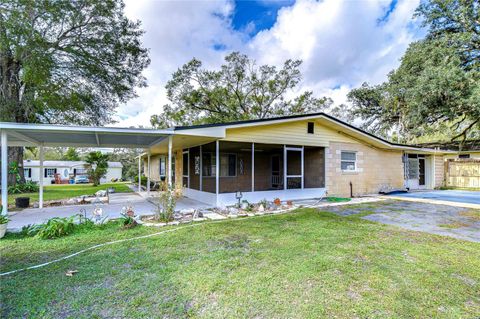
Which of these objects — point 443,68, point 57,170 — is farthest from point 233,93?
point 57,170

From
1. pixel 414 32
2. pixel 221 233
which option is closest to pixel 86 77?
pixel 221 233

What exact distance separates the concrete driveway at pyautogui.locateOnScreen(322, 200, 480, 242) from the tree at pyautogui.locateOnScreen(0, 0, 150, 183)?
14.2 metres

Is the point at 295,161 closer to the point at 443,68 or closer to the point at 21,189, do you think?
the point at 443,68

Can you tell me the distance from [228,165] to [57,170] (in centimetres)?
2767

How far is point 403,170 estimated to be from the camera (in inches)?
524

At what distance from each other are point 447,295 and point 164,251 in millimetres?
3863

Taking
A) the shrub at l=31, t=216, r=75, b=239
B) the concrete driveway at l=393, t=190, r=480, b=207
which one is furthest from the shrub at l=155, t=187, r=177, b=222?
the concrete driveway at l=393, t=190, r=480, b=207

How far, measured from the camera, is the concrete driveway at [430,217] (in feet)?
17.1

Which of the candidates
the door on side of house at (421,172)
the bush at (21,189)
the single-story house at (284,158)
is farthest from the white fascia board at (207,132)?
the door on side of house at (421,172)

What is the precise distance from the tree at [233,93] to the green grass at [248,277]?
60.0ft

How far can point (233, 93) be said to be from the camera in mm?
22094

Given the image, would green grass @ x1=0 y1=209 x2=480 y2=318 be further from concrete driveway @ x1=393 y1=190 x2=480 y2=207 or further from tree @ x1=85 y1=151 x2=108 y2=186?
tree @ x1=85 y1=151 x2=108 y2=186

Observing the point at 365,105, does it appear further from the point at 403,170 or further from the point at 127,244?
the point at 127,244

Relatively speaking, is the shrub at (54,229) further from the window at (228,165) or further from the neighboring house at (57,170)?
the neighboring house at (57,170)
